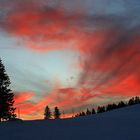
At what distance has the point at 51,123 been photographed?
2548 cm

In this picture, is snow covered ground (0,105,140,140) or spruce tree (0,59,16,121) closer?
snow covered ground (0,105,140,140)

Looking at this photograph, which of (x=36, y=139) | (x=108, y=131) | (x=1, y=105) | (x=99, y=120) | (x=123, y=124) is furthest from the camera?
(x=1, y=105)

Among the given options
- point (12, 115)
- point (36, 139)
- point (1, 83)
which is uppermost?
point (1, 83)

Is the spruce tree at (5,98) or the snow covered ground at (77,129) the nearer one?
the snow covered ground at (77,129)

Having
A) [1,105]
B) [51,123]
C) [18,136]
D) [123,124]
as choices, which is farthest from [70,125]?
[1,105]

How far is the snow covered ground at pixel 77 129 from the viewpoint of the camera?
67.2 feet

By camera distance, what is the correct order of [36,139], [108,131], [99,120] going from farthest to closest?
[99,120] → [108,131] → [36,139]

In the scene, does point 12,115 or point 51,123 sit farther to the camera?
point 12,115

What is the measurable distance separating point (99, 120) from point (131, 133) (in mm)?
5442

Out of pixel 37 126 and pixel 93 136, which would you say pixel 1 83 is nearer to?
pixel 37 126

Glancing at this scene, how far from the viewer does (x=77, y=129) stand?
2291cm

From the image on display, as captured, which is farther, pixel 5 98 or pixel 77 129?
pixel 5 98

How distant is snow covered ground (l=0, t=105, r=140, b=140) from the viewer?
2048cm

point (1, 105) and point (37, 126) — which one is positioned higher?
point (1, 105)
